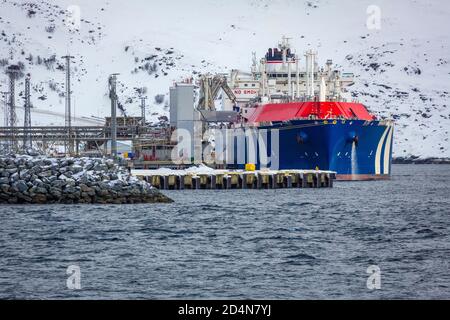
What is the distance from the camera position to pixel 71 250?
3962 cm

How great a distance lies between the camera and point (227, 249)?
39.7 meters

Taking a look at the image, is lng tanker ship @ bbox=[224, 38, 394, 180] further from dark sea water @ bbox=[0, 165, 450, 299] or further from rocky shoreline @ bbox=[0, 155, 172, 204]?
rocky shoreline @ bbox=[0, 155, 172, 204]

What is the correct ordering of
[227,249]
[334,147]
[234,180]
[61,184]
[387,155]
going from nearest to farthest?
[227,249] < [61,184] < [234,180] < [334,147] < [387,155]

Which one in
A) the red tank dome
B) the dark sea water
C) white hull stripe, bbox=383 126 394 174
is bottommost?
the dark sea water

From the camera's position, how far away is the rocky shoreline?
55594 millimetres

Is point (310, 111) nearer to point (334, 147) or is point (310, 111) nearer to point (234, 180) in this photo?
point (334, 147)

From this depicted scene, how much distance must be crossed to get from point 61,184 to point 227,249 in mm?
17813

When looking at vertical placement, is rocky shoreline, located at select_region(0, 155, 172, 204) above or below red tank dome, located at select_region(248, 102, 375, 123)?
below

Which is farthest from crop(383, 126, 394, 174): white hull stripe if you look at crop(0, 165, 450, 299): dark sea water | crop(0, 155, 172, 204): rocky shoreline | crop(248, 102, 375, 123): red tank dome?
crop(0, 155, 172, 204): rocky shoreline

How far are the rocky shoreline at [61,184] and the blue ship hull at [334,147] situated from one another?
3342cm

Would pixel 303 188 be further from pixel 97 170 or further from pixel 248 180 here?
pixel 97 170

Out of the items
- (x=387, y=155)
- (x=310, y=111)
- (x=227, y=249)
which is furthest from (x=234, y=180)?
(x=227, y=249)

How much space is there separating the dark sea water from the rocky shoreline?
55.5 inches

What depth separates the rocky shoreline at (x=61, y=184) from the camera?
2189 inches
